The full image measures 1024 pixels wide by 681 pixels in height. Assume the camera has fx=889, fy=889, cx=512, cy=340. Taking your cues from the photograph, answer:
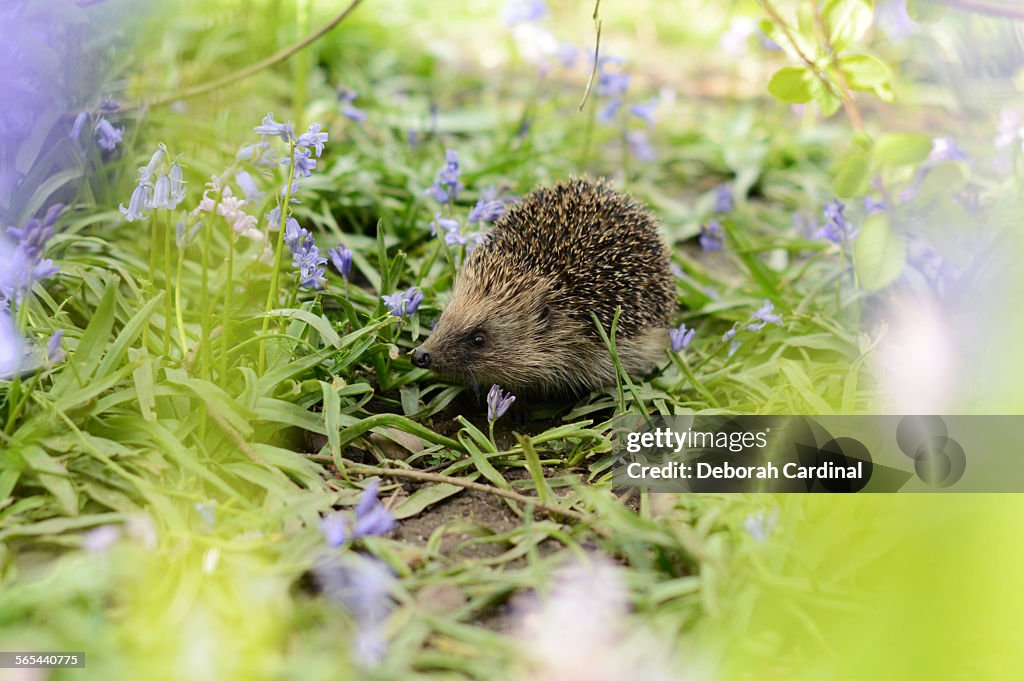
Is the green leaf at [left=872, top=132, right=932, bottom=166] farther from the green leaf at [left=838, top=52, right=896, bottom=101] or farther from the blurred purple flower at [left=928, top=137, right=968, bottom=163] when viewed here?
the blurred purple flower at [left=928, top=137, right=968, bottom=163]

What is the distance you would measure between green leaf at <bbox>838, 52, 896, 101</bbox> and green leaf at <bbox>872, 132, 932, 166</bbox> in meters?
0.49

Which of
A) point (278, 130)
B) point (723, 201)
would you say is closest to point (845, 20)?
point (278, 130)

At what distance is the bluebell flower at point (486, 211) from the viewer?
14.0 ft

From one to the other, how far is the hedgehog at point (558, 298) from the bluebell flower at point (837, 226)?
0.89m

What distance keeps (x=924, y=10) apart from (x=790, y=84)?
0.48 metres

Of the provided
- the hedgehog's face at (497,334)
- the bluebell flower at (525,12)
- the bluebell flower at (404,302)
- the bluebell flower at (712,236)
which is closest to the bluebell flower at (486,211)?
the hedgehog's face at (497,334)

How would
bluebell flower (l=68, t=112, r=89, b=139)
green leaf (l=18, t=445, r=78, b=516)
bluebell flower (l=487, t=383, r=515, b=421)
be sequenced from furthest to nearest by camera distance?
bluebell flower (l=68, t=112, r=89, b=139), bluebell flower (l=487, t=383, r=515, b=421), green leaf (l=18, t=445, r=78, b=516)

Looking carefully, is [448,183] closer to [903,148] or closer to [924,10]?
[924,10]

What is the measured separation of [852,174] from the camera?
2787 millimetres

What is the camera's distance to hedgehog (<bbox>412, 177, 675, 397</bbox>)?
4.02m

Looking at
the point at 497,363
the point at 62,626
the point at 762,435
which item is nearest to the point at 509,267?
the point at 497,363

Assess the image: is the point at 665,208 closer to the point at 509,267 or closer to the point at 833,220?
the point at 833,220

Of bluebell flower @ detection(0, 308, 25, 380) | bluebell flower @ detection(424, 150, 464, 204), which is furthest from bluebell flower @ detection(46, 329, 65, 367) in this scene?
bluebell flower @ detection(424, 150, 464, 204)

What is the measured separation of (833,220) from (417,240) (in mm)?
2131
